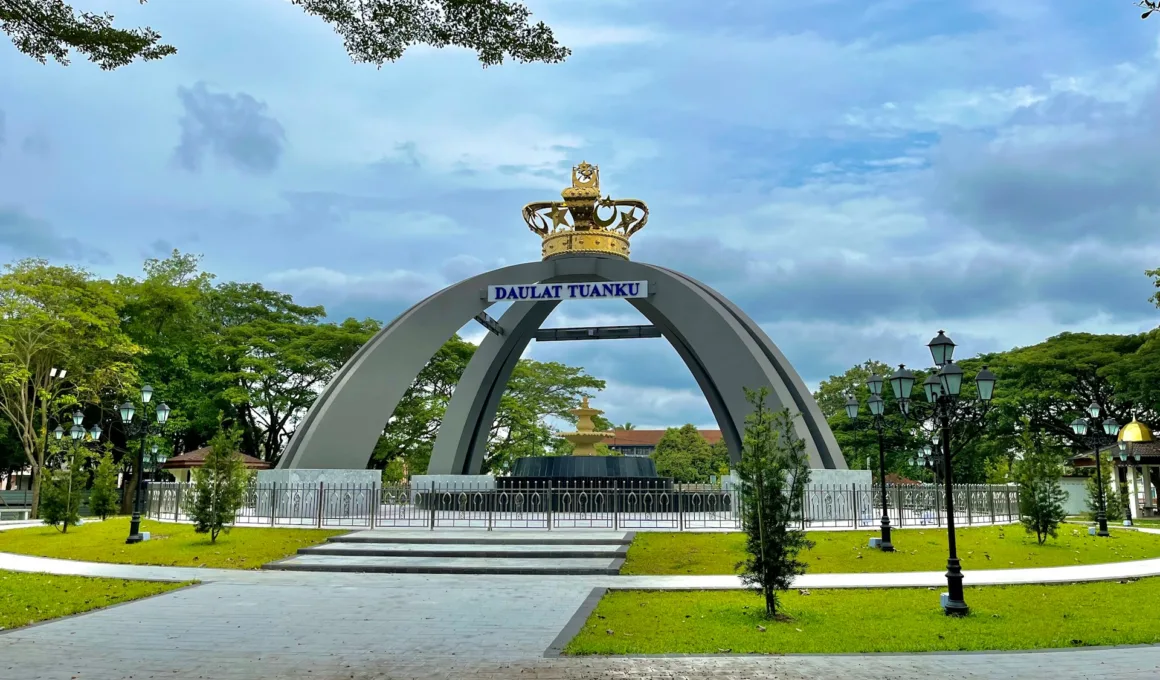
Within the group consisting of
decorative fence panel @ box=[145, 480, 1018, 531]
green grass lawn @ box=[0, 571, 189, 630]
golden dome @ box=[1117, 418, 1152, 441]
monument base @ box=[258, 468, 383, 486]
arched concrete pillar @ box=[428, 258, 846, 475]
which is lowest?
green grass lawn @ box=[0, 571, 189, 630]

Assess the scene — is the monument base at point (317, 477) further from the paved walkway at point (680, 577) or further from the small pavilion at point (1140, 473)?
the small pavilion at point (1140, 473)

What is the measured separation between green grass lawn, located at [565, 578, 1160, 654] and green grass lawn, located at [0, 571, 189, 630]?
625 centimetres

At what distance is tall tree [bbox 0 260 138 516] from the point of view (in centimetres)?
2744

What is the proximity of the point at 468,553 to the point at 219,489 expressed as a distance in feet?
18.4

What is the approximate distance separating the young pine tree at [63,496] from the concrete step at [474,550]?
938cm

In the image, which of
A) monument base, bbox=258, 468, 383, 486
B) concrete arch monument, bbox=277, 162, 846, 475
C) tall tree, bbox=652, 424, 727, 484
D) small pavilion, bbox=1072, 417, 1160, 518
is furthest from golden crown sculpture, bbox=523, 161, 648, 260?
tall tree, bbox=652, 424, 727, 484

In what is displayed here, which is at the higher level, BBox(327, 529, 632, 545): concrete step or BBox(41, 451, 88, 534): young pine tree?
BBox(41, 451, 88, 534): young pine tree

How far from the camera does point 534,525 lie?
58.0 feet

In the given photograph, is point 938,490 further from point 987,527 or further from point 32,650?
point 32,650

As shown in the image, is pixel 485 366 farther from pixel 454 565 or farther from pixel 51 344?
pixel 51 344

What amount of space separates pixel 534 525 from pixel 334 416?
6259 millimetres

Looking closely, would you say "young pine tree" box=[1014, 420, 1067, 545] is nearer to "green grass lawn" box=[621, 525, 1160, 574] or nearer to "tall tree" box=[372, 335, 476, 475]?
"green grass lawn" box=[621, 525, 1160, 574]

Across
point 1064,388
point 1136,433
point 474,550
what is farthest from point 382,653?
point 1064,388

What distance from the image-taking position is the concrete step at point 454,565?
13008mm
